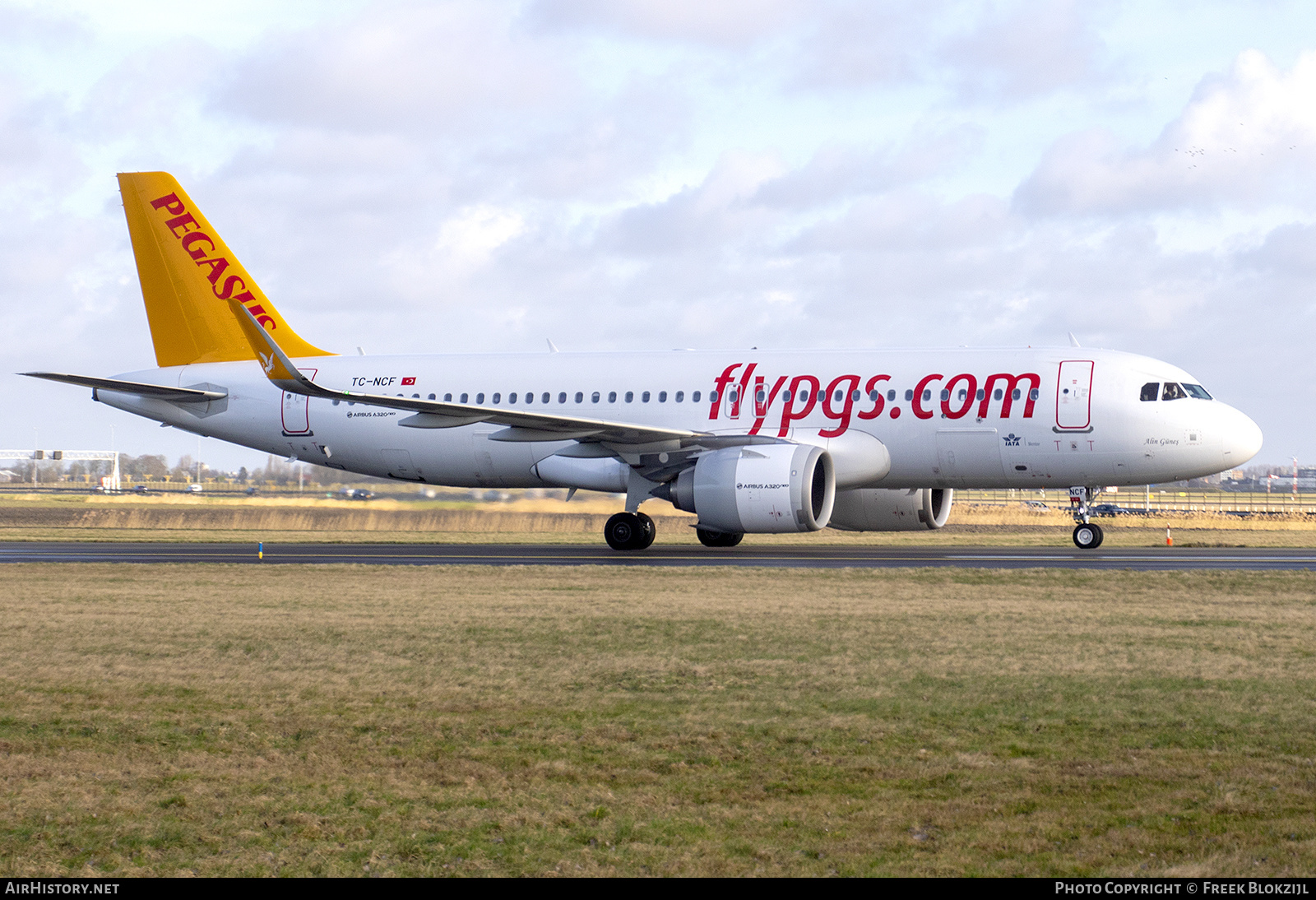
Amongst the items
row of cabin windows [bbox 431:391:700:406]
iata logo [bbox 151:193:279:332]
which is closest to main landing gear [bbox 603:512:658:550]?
row of cabin windows [bbox 431:391:700:406]

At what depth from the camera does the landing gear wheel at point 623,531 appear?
2712 centimetres

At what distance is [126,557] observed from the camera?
25734 millimetres

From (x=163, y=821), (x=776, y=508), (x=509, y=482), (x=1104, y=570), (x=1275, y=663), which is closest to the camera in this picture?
(x=163, y=821)

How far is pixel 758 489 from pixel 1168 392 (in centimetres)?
855

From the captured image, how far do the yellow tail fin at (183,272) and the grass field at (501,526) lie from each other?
17.2 feet

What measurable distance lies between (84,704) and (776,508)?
51.1 feet

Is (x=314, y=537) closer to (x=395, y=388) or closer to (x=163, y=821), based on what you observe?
(x=395, y=388)

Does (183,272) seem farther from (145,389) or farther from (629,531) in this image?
(629,531)

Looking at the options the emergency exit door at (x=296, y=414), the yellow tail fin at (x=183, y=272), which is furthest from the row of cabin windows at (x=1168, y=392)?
the yellow tail fin at (x=183, y=272)

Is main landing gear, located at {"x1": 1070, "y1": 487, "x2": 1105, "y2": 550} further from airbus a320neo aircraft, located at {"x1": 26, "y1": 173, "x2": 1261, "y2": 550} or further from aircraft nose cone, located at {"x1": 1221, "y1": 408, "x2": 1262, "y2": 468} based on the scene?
aircraft nose cone, located at {"x1": 1221, "y1": 408, "x2": 1262, "y2": 468}

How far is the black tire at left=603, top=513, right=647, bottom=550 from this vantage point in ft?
89.0

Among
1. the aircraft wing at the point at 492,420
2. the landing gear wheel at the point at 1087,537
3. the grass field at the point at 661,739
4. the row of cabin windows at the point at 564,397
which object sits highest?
the row of cabin windows at the point at 564,397

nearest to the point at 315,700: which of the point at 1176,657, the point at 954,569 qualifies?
the point at 1176,657

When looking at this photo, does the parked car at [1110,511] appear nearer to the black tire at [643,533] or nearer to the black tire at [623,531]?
the black tire at [643,533]
